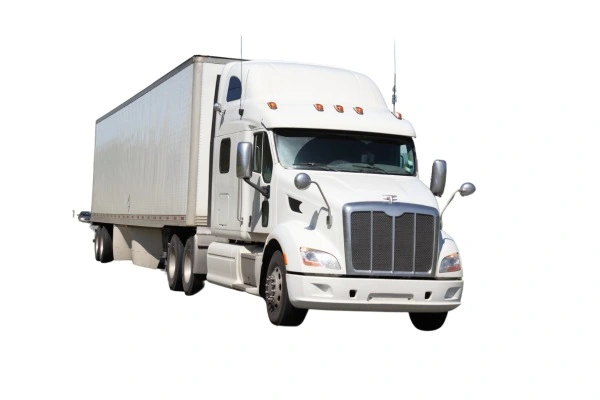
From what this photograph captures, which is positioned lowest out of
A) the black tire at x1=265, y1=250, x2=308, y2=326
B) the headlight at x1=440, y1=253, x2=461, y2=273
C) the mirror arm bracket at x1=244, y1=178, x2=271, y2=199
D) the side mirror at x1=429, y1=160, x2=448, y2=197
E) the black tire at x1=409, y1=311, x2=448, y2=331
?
the black tire at x1=409, y1=311, x2=448, y2=331

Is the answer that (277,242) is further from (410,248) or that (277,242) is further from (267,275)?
(410,248)

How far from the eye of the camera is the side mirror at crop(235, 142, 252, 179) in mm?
14570

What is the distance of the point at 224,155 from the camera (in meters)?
16.9

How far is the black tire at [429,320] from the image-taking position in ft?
47.0

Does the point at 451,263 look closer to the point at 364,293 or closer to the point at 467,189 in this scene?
the point at 467,189

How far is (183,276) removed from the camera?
1914 centimetres

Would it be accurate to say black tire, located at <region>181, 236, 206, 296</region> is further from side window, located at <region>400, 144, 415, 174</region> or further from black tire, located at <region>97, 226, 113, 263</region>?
black tire, located at <region>97, 226, 113, 263</region>

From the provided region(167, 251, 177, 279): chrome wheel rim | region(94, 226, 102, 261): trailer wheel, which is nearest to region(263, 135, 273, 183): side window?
region(167, 251, 177, 279): chrome wheel rim

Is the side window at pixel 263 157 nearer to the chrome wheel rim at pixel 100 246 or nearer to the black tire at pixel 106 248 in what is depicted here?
the black tire at pixel 106 248

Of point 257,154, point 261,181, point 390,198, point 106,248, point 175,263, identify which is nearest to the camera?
point 390,198

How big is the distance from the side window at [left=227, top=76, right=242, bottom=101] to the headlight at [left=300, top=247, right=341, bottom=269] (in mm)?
4165

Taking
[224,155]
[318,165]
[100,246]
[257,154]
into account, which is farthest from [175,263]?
[100,246]

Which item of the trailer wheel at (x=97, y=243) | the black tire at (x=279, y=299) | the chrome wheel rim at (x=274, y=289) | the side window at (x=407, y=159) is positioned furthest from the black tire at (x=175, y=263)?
the trailer wheel at (x=97, y=243)

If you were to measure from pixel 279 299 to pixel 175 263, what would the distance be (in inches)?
242
